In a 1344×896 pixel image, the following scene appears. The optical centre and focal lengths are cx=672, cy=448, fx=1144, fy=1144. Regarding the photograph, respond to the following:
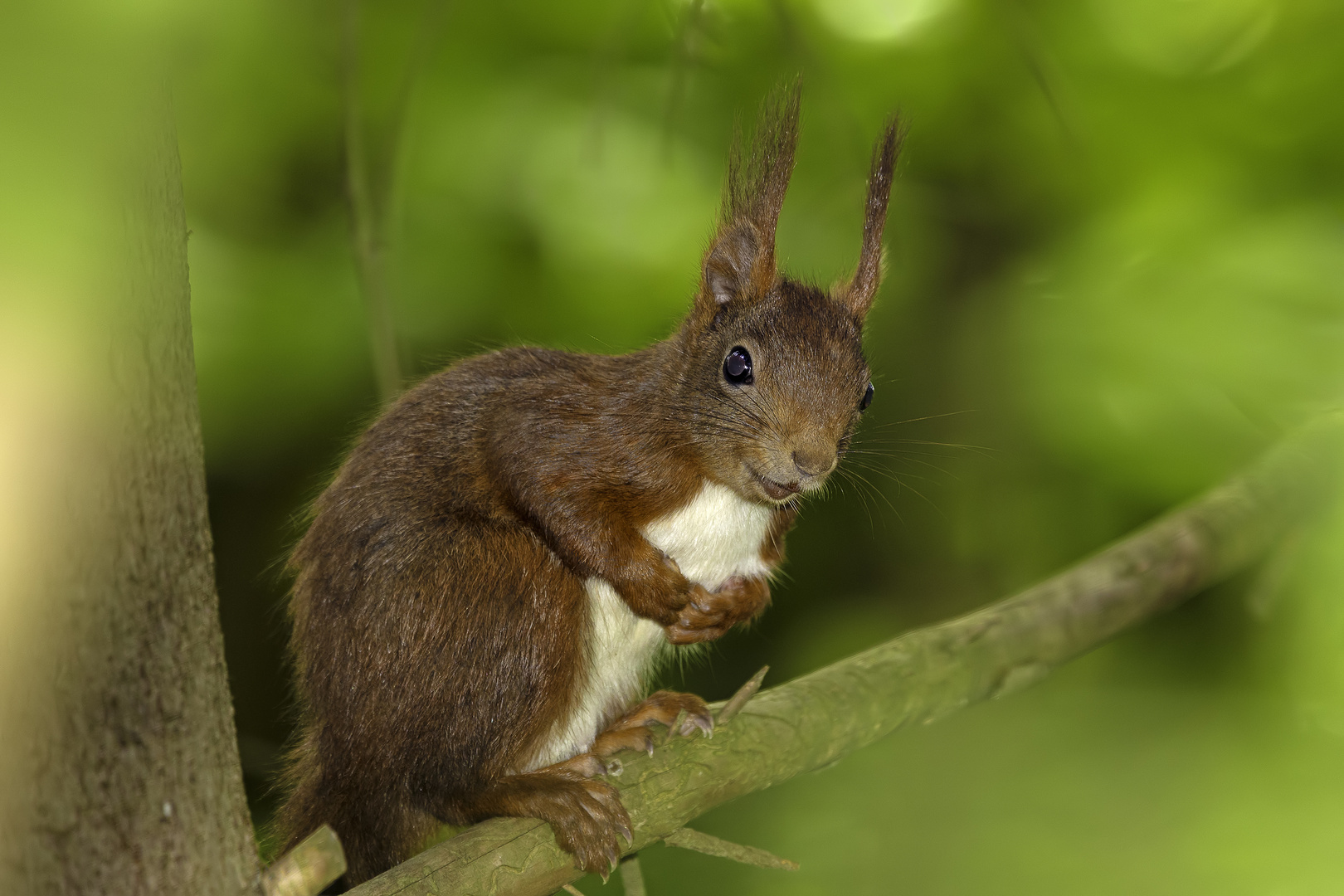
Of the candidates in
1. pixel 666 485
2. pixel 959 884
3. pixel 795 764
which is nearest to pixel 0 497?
pixel 666 485

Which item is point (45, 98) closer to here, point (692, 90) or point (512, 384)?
point (512, 384)

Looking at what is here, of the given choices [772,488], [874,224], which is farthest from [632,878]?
[874,224]

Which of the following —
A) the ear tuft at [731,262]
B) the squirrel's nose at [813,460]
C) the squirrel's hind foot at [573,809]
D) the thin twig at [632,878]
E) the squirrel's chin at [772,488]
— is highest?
the ear tuft at [731,262]

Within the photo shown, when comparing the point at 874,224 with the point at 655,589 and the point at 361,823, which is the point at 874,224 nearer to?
the point at 655,589

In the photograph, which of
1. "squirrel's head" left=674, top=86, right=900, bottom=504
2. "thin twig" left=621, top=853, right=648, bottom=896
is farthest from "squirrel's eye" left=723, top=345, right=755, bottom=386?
"thin twig" left=621, top=853, right=648, bottom=896

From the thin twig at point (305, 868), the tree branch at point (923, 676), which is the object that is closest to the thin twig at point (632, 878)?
the tree branch at point (923, 676)

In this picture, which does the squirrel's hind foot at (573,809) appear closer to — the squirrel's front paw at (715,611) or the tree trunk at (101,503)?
the squirrel's front paw at (715,611)
